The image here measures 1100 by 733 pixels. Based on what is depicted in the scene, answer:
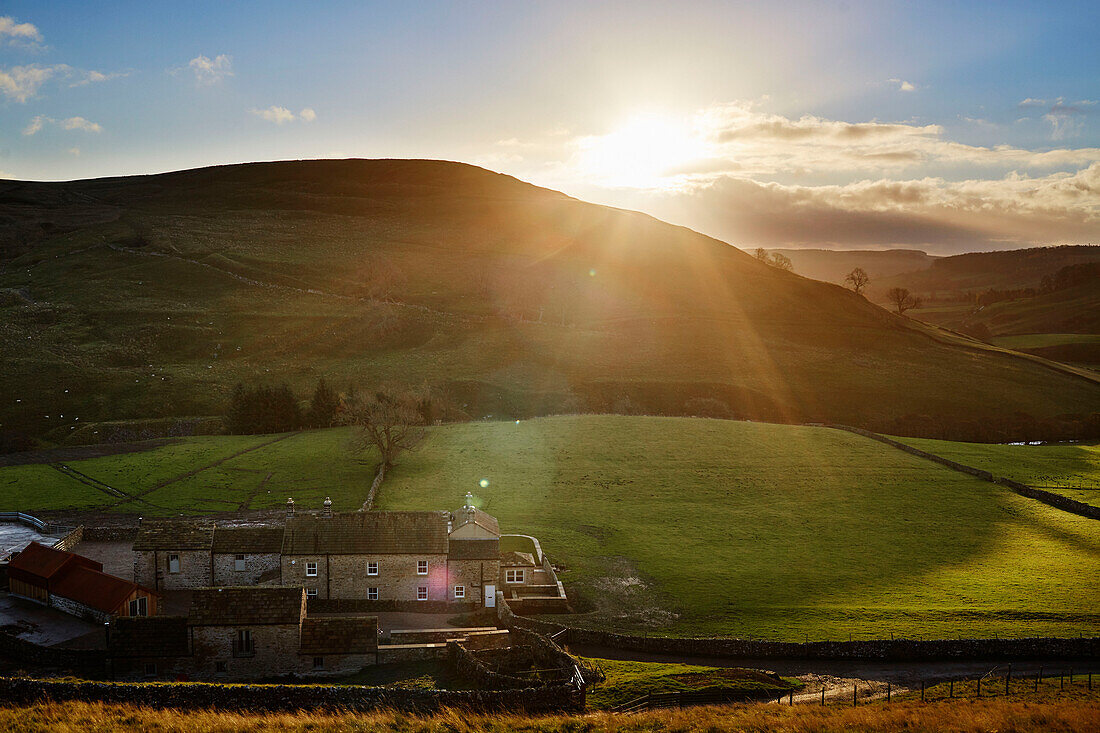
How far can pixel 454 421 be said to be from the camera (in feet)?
298


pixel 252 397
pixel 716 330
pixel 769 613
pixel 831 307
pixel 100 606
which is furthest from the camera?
pixel 831 307

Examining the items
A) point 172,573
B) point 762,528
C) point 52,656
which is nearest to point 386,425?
point 172,573

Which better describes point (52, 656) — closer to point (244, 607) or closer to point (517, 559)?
point (244, 607)

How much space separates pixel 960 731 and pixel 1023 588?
26289 mm

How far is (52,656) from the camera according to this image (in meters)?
32.9

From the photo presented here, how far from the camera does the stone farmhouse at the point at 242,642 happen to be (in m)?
33.4

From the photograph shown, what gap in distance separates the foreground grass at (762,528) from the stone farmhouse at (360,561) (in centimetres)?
581

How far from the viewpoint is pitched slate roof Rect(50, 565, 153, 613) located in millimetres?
38594

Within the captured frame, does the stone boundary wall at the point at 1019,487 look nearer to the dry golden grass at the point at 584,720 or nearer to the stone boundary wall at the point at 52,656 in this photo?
the dry golden grass at the point at 584,720

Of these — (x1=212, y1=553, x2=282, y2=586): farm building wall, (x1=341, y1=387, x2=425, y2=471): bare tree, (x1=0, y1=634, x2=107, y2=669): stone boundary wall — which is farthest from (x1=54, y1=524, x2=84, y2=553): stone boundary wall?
(x1=341, y1=387, x2=425, y2=471): bare tree

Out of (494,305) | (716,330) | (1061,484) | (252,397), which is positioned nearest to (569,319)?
(494,305)

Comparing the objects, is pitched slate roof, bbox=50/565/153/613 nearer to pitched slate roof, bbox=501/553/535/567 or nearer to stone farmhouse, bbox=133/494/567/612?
stone farmhouse, bbox=133/494/567/612

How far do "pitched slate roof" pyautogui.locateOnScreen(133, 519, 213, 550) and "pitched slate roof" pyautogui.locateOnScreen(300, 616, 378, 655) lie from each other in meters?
13.5

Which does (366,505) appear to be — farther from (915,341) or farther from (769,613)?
(915,341)
